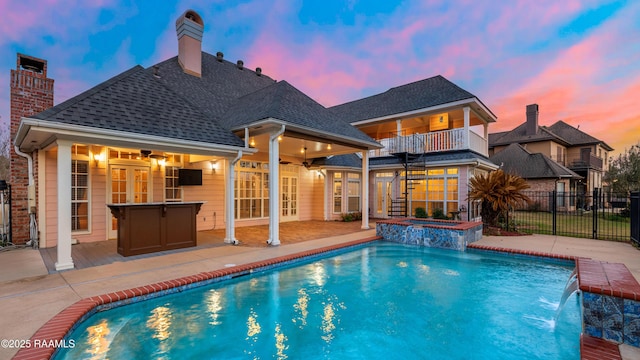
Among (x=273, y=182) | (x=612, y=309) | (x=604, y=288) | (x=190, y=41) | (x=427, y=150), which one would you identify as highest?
(x=190, y=41)

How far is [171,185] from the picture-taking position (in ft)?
28.6

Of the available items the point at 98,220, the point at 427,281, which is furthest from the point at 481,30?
the point at 98,220

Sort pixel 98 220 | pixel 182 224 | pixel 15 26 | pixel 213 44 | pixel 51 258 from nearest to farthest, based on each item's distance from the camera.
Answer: pixel 51 258 → pixel 182 224 → pixel 98 220 → pixel 15 26 → pixel 213 44

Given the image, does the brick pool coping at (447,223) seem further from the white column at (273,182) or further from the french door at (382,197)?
the white column at (273,182)

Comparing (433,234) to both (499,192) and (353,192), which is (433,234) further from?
(353,192)

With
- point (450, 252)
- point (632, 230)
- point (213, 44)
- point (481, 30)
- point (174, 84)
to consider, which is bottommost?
point (450, 252)

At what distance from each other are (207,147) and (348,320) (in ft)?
16.5

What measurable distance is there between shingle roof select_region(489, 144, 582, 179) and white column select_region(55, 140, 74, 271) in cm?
2049

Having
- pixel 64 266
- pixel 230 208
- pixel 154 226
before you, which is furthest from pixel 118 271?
pixel 230 208

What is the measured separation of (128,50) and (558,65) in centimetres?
2192

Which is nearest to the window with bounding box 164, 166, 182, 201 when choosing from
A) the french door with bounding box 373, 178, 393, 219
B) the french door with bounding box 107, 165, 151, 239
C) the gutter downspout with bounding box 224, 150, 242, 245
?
the french door with bounding box 107, 165, 151, 239

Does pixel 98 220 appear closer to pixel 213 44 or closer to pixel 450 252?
pixel 450 252

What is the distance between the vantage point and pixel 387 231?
8906 millimetres

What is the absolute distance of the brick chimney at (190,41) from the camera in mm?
10648
